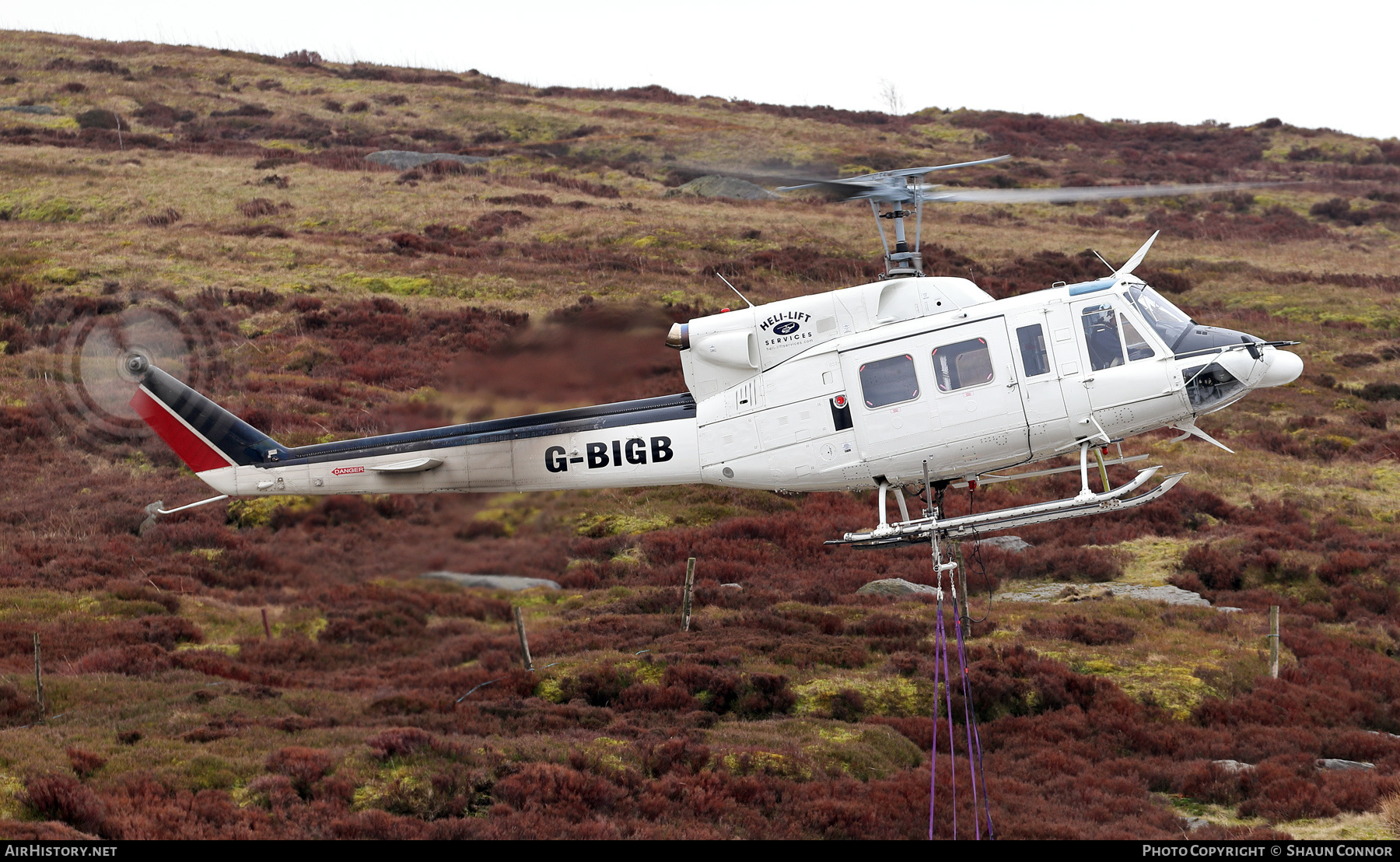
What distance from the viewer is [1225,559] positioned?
25.3 metres

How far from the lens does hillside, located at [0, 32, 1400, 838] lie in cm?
1491

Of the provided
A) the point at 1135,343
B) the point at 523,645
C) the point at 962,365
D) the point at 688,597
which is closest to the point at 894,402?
the point at 962,365

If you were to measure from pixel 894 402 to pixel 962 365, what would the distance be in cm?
97

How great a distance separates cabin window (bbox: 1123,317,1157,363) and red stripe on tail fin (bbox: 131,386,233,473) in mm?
12654

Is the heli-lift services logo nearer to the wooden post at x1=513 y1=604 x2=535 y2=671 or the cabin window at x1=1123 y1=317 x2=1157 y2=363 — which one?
the cabin window at x1=1123 y1=317 x2=1157 y2=363

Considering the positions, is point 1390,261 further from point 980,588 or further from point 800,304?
point 800,304

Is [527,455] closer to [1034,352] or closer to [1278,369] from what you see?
[1034,352]

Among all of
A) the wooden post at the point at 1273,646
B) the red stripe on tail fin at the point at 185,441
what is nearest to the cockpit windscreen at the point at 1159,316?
the wooden post at the point at 1273,646

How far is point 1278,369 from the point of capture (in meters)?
14.3

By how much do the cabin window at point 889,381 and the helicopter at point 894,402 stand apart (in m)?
0.02

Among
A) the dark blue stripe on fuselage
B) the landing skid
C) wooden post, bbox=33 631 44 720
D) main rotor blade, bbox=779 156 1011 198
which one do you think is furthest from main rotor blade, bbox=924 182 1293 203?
wooden post, bbox=33 631 44 720

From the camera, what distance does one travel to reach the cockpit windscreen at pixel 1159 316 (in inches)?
566
